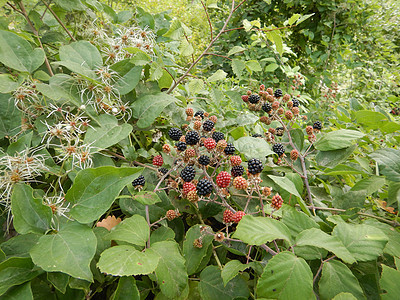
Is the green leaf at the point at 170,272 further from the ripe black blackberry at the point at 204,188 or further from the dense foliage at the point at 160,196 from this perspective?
the ripe black blackberry at the point at 204,188

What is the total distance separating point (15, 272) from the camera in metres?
0.47

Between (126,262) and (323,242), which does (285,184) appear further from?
(126,262)

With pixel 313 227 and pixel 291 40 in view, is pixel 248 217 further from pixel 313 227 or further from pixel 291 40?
pixel 291 40

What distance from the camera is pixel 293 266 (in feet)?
1.49

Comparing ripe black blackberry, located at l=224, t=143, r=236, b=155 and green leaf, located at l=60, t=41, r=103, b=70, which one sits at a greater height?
green leaf, located at l=60, t=41, r=103, b=70

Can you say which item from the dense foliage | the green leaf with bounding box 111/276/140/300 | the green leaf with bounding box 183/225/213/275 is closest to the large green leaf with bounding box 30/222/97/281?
the dense foliage

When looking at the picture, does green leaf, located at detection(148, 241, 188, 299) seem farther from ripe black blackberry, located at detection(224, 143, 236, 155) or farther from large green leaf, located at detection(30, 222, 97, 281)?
ripe black blackberry, located at detection(224, 143, 236, 155)

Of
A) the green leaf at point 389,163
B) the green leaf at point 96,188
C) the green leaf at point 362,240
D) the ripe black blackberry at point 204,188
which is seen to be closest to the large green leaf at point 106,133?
the green leaf at point 96,188

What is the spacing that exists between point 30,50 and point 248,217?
0.80 metres

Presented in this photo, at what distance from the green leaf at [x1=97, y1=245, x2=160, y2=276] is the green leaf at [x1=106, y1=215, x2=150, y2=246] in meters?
0.02

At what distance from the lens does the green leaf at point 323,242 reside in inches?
18.1

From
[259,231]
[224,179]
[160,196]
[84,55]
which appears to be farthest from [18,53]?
[259,231]

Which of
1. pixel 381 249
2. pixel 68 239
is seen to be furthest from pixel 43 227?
pixel 381 249

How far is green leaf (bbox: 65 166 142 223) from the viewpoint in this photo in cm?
52
